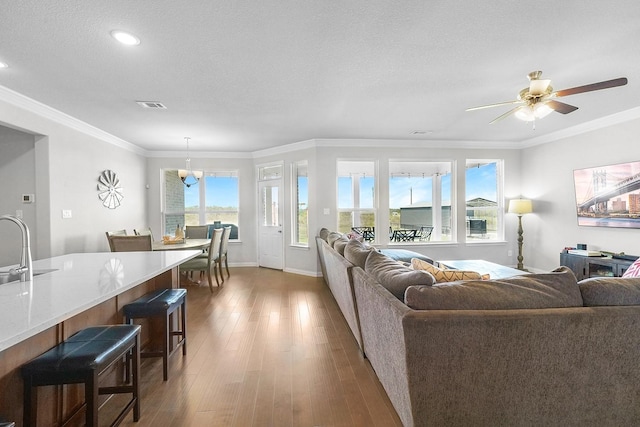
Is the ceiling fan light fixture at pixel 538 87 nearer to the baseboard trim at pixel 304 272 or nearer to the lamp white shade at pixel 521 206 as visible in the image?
the lamp white shade at pixel 521 206

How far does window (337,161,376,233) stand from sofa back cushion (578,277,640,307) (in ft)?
13.9

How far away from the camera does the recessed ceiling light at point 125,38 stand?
7.06 feet

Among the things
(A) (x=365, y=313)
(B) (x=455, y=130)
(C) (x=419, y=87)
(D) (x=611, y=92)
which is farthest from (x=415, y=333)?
(B) (x=455, y=130)

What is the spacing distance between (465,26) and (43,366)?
3.21m

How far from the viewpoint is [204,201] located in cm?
652

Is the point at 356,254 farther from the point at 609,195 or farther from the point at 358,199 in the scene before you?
the point at 609,195

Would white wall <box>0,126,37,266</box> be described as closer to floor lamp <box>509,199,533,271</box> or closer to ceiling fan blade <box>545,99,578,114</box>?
ceiling fan blade <box>545,99,578,114</box>

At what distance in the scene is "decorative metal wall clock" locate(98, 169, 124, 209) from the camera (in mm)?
4824

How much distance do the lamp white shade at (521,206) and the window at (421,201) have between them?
41.7 inches

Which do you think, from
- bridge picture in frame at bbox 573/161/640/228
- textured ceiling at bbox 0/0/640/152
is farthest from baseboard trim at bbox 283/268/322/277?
bridge picture in frame at bbox 573/161/640/228

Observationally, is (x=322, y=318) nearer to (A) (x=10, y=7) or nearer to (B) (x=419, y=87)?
(B) (x=419, y=87)

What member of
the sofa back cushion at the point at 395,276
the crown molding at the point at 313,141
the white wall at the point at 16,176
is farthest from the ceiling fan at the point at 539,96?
the white wall at the point at 16,176

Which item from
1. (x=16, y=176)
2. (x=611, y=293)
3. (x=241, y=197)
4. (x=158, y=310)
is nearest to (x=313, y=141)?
(x=241, y=197)

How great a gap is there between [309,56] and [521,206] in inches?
197
